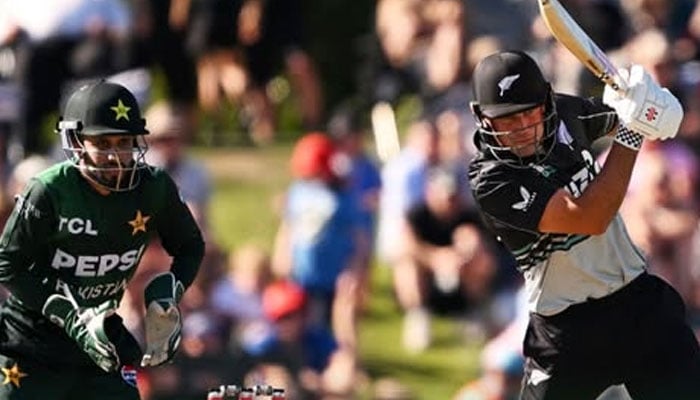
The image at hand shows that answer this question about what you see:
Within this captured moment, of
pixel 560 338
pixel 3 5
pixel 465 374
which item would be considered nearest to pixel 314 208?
pixel 465 374

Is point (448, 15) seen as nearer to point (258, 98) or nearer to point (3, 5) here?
point (258, 98)

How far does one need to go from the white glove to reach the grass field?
560 centimetres

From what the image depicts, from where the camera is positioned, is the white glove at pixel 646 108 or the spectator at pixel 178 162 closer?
the white glove at pixel 646 108

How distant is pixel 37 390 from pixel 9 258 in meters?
0.56

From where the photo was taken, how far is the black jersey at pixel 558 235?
773 centimetres

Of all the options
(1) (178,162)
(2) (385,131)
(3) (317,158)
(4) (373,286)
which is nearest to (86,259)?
(1) (178,162)

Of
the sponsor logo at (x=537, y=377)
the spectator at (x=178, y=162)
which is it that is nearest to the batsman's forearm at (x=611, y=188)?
the sponsor logo at (x=537, y=377)

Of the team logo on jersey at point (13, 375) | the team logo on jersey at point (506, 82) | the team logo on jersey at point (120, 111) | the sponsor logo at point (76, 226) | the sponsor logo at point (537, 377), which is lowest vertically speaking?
the sponsor logo at point (537, 377)

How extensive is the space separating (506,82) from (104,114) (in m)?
1.62

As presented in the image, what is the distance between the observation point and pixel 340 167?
43.5 ft

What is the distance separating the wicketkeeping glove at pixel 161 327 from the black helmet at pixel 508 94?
1440 mm

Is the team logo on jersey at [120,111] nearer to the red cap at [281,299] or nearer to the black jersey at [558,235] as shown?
the black jersey at [558,235]

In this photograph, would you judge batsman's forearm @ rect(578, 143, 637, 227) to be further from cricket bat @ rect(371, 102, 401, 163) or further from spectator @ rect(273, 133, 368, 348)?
cricket bat @ rect(371, 102, 401, 163)

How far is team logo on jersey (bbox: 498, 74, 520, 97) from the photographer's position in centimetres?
768
